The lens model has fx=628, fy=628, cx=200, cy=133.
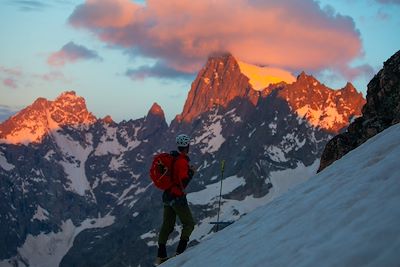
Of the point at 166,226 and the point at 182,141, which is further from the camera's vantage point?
the point at 166,226

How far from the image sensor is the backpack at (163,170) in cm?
1553

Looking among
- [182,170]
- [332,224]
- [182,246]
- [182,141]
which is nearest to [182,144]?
[182,141]

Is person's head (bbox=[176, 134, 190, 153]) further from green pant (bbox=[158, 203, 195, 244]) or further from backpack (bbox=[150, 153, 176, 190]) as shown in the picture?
green pant (bbox=[158, 203, 195, 244])

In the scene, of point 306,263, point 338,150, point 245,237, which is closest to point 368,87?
point 338,150

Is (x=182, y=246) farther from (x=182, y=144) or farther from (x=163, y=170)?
(x=182, y=144)

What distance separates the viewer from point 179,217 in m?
15.8

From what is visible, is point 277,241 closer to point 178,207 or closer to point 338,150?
point 178,207

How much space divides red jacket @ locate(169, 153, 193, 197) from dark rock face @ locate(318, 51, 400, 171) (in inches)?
369

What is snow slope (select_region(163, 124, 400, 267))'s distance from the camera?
307 inches

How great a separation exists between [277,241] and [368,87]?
18648 mm

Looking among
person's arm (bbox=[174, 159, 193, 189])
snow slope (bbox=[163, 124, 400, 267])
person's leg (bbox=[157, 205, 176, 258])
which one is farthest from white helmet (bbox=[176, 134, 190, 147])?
snow slope (bbox=[163, 124, 400, 267])

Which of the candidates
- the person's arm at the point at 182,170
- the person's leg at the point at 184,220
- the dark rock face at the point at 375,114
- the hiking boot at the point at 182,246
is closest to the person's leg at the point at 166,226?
the person's leg at the point at 184,220

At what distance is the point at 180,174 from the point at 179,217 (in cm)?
117

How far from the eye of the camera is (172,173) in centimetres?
1567
